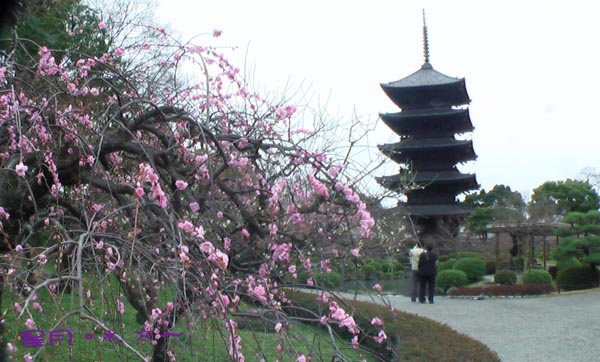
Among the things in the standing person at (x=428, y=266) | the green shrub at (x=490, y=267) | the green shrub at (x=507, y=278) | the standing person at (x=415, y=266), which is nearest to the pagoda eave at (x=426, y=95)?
the green shrub at (x=490, y=267)

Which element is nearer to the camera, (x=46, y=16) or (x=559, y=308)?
(x=46, y=16)

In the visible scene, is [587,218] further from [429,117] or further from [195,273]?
[195,273]

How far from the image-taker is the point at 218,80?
16.5ft

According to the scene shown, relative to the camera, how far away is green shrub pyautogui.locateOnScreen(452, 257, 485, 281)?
18.8 metres

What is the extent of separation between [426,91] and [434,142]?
77.9 inches

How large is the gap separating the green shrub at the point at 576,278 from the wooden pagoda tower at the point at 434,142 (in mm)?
6914

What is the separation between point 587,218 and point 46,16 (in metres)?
13.8

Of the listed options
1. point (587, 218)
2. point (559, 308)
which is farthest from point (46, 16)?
point (587, 218)

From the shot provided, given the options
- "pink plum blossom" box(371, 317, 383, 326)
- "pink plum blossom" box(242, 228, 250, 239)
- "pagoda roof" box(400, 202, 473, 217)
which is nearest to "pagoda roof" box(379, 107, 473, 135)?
"pagoda roof" box(400, 202, 473, 217)

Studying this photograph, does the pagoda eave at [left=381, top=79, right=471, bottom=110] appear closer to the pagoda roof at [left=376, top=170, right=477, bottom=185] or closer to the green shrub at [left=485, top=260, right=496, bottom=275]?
the pagoda roof at [left=376, top=170, right=477, bottom=185]

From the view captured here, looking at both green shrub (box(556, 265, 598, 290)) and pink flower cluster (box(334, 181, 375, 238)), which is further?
green shrub (box(556, 265, 598, 290))

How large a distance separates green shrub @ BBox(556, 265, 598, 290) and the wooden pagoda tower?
22.7 ft

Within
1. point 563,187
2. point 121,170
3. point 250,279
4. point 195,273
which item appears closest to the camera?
point 195,273

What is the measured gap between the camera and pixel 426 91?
76.2 ft
